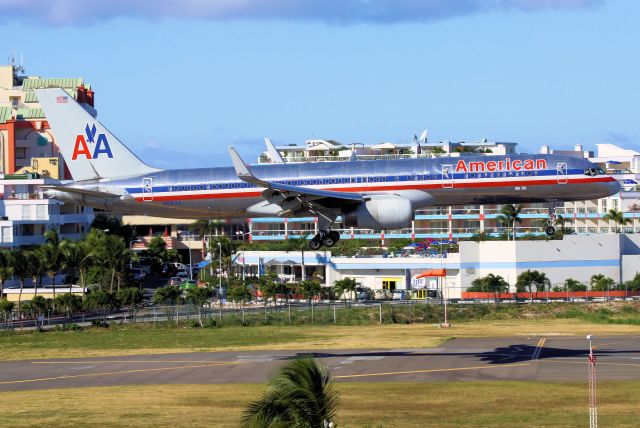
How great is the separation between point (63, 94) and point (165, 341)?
22.2m

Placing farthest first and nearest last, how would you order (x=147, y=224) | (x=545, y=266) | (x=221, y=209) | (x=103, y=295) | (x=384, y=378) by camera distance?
1. (x=147, y=224)
2. (x=545, y=266)
3. (x=103, y=295)
4. (x=221, y=209)
5. (x=384, y=378)

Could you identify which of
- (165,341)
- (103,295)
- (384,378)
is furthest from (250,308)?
(384,378)

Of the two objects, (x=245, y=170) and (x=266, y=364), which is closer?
(x=245, y=170)

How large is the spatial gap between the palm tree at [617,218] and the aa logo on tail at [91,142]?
4383 inches

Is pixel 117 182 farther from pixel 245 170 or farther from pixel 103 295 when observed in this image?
pixel 103 295

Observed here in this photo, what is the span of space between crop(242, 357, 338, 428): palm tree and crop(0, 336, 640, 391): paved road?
30.8m

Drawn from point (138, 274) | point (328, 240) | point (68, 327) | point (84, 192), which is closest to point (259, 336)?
point (68, 327)

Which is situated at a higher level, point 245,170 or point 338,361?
point 245,170

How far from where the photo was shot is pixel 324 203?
7125 centimetres

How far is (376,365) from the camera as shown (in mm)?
72625

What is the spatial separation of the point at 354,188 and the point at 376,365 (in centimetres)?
1124

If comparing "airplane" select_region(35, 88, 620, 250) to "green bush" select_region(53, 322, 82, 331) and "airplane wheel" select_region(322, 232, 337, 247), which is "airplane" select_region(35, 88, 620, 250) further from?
"green bush" select_region(53, 322, 82, 331)

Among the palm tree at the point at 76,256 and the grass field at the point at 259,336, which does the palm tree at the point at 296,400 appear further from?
the palm tree at the point at 76,256

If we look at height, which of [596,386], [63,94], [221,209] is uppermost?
[63,94]
